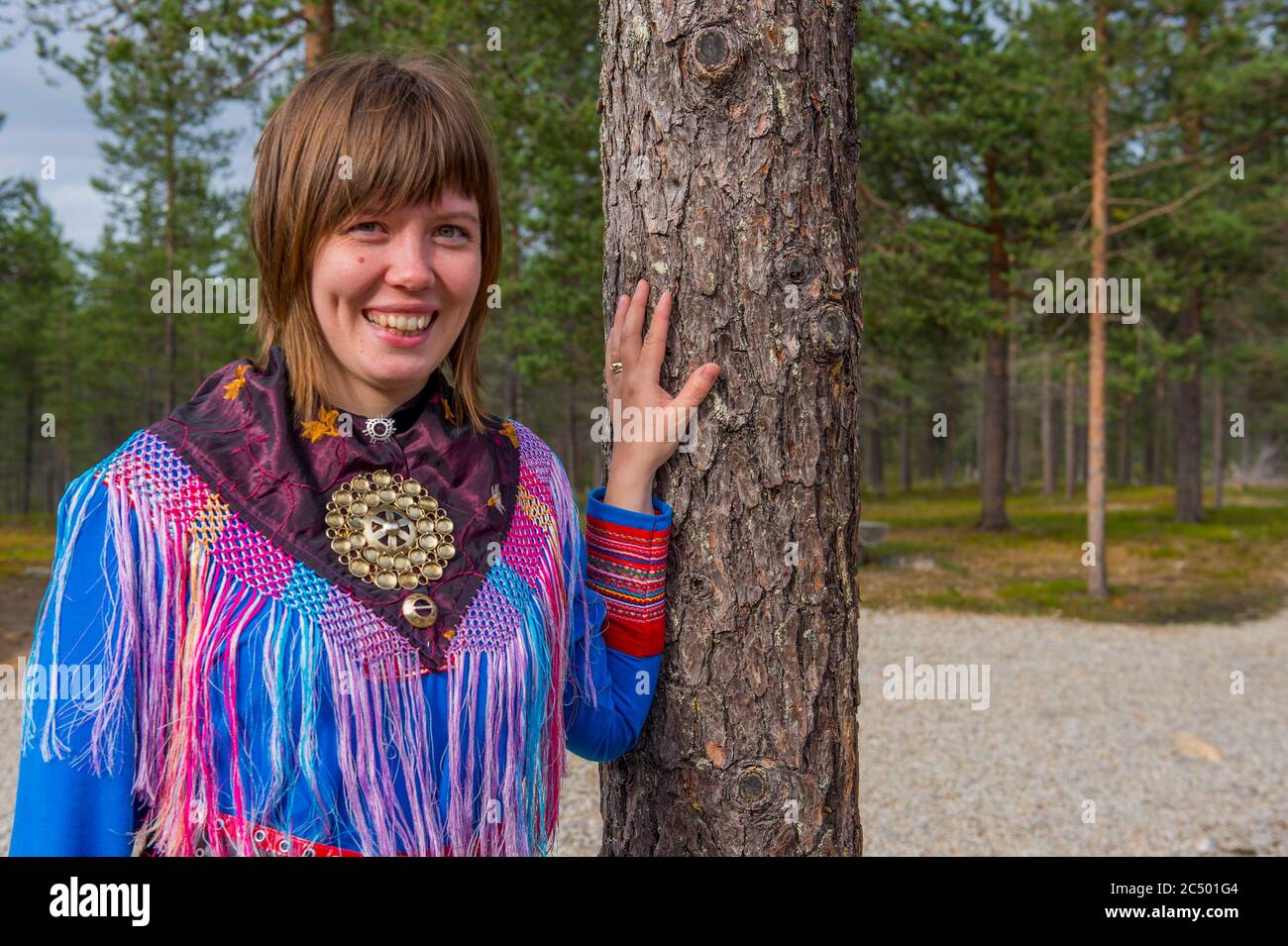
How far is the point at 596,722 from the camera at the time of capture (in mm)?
1769

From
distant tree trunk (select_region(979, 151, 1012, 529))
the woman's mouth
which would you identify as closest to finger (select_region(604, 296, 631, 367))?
the woman's mouth

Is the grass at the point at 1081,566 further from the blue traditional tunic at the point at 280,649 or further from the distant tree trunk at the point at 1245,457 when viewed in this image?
the blue traditional tunic at the point at 280,649

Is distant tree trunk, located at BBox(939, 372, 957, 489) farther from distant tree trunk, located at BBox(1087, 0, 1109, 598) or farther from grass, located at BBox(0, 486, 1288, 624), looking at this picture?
distant tree trunk, located at BBox(1087, 0, 1109, 598)

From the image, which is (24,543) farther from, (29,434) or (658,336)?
(658,336)

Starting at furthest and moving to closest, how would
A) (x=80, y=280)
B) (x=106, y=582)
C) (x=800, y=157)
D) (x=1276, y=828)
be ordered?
(x=80, y=280), (x=1276, y=828), (x=800, y=157), (x=106, y=582)

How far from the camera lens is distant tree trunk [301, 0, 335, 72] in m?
8.62

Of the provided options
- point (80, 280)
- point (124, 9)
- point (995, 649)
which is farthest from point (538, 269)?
point (80, 280)

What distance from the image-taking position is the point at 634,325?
182 centimetres

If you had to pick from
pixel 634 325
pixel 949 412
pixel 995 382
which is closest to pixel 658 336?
pixel 634 325

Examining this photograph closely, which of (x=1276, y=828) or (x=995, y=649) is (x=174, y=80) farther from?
(x=1276, y=828)

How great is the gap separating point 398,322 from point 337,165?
0.25 m

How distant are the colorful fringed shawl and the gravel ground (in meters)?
4.22

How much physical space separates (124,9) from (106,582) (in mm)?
9310

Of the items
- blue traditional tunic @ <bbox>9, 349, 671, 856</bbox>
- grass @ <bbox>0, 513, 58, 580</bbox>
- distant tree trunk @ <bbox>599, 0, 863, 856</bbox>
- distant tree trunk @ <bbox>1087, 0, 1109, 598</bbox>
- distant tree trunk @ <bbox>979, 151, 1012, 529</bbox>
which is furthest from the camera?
distant tree trunk @ <bbox>979, 151, 1012, 529</bbox>
